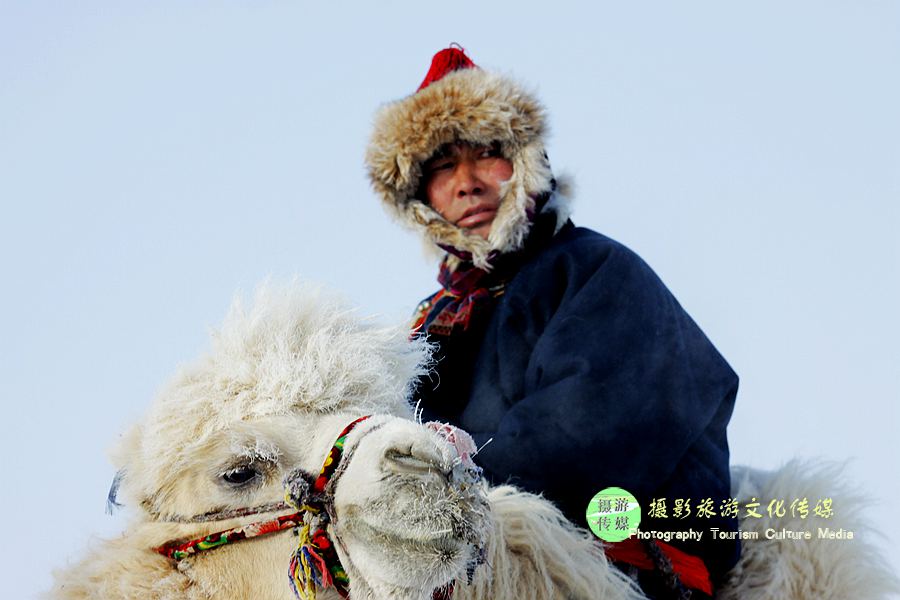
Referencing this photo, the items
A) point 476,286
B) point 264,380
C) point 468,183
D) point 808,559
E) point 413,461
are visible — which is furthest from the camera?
point 468,183

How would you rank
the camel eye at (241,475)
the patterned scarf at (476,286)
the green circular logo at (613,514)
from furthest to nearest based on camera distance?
the patterned scarf at (476,286) → the green circular logo at (613,514) → the camel eye at (241,475)

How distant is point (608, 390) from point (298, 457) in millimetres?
1096

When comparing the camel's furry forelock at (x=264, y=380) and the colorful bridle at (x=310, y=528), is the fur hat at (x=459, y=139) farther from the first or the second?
the colorful bridle at (x=310, y=528)

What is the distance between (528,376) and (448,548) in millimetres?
1300

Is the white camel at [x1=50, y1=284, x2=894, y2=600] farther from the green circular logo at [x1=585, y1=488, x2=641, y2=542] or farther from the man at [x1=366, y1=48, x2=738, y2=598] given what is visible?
the man at [x1=366, y1=48, x2=738, y2=598]

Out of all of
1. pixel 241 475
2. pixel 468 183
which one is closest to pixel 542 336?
pixel 468 183

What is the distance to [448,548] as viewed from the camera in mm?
1729

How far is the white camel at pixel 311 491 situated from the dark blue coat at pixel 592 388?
26cm

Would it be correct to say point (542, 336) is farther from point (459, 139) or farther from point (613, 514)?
point (459, 139)

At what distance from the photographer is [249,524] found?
1.94 meters

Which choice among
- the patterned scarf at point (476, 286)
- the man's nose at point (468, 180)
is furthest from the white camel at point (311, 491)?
the man's nose at point (468, 180)

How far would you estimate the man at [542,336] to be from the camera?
106 inches

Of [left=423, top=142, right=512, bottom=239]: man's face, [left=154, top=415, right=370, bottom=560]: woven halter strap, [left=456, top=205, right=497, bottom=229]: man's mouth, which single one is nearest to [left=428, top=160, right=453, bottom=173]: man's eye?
[left=423, top=142, right=512, bottom=239]: man's face

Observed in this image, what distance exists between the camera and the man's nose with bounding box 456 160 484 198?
3658mm
